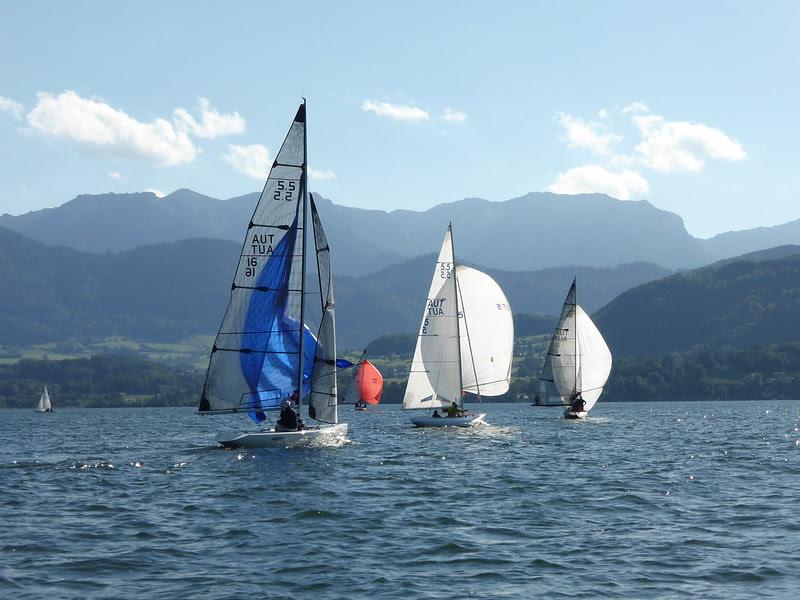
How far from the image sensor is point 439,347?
3241 inches

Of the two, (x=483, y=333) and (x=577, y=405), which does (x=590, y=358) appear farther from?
(x=483, y=333)

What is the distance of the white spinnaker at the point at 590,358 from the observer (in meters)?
113

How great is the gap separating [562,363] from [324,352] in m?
57.2

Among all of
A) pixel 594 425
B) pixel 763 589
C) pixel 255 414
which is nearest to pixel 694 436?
pixel 594 425

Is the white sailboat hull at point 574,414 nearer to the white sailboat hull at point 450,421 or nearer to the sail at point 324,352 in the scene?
the white sailboat hull at point 450,421

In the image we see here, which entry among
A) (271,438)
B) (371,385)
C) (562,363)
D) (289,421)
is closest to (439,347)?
(371,385)

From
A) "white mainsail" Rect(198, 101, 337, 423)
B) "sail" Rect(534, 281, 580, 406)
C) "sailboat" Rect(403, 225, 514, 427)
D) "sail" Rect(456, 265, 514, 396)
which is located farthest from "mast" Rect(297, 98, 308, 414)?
"sail" Rect(534, 281, 580, 406)

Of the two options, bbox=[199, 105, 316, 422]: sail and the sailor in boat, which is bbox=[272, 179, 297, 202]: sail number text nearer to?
bbox=[199, 105, 316, 422]: sail

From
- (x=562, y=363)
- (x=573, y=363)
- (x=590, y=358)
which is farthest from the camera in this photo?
(x=590, y=358)

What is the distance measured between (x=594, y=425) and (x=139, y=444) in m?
48.8

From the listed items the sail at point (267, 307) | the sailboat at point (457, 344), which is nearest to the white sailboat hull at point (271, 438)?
the sail at point (267, 307)

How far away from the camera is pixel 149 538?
32531 millimetres

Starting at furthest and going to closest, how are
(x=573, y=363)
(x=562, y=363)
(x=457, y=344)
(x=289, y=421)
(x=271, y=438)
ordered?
(x=562, y=363) → (x=573, y=363) → (x=457, y=344) → (x=289, y=421) → (x=271, y=438)

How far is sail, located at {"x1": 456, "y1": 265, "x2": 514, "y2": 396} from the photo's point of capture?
84938mm
